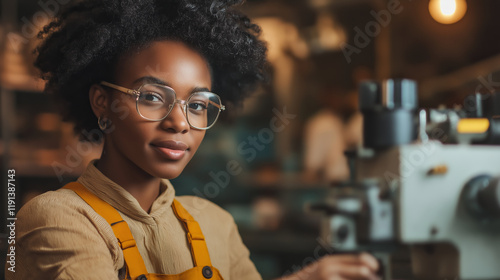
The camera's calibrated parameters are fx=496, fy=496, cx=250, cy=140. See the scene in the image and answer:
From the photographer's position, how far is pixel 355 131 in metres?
2.19

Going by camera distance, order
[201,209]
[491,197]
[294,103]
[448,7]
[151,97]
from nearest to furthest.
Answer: [491,197] → [151,97] → [201,209] → [448,7] → [294,103]

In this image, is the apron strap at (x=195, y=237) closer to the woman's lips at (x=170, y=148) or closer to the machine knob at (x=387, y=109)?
the woman's lips at (x=170, y=148)

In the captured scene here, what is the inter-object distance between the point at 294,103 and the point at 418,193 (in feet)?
6.38

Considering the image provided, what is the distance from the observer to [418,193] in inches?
25.7

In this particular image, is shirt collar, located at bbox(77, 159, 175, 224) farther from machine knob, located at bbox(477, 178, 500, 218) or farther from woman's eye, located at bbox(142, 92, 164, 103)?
machine knob, located at bbox(477, 178, 500, 218)

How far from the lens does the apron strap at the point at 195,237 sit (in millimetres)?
809

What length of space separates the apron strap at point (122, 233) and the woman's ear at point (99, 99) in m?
0.14

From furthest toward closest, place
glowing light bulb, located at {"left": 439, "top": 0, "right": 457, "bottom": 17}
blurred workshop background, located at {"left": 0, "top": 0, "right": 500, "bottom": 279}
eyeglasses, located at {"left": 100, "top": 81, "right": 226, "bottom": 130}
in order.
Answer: blurred workshop background, located at {"left": 0, "top": 0, "right": 500, "bottom": 279} → glowing light bulb, located at {"left": 439, "top": 0, "right": 457, "bottom": 17} → eyeglasses, located at {"left": 100, "top": 81, "right": 226, "bottom": 130}

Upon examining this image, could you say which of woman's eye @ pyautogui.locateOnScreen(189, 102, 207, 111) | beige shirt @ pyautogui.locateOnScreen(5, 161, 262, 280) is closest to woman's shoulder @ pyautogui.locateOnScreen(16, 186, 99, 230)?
beige shirt @ pyautogui.locateOnScreen(5, 161, 262, 280)

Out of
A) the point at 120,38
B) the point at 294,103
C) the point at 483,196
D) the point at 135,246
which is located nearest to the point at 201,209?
the point at 135,246

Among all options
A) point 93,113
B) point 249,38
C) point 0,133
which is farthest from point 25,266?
point 0,133

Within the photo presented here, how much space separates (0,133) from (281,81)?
1.40 meters

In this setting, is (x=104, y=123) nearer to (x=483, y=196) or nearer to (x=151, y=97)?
(x=151, y=97)

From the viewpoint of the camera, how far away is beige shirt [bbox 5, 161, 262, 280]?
0.68 m
